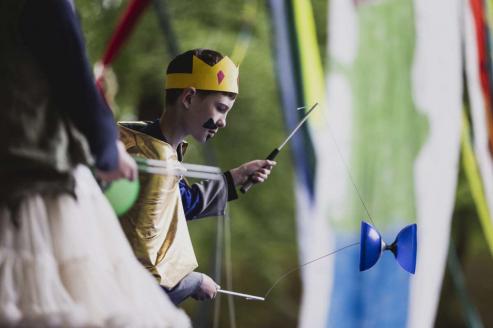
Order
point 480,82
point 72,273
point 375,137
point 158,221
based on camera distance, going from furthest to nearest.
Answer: point 480,82 → point 375,137 → point 158,221 → point 72,273

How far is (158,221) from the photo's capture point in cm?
234

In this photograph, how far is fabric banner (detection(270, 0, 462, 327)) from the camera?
16.1ft

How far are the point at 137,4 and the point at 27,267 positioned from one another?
370 cm

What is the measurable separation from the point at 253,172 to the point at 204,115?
0.19 metres

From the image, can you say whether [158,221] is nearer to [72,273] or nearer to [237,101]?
[72,273]

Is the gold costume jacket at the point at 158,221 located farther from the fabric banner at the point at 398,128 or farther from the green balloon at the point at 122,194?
the fabric banner at the point at 398,128

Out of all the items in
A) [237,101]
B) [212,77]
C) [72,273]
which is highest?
[212,77]

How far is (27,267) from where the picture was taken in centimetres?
179

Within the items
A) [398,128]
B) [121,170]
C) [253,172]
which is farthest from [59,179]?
[398,128]

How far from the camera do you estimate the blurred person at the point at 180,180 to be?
2.33 metres

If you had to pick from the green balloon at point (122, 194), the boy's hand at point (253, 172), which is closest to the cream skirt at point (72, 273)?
the green balloon at point (122, 194)

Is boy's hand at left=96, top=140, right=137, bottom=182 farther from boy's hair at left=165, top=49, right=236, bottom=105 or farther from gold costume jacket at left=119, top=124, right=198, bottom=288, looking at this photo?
boy's hair at left=165, top=49, right=236, bottom=105

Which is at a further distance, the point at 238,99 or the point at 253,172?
the point at 238,99

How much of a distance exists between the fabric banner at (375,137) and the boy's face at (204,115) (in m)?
2.41
